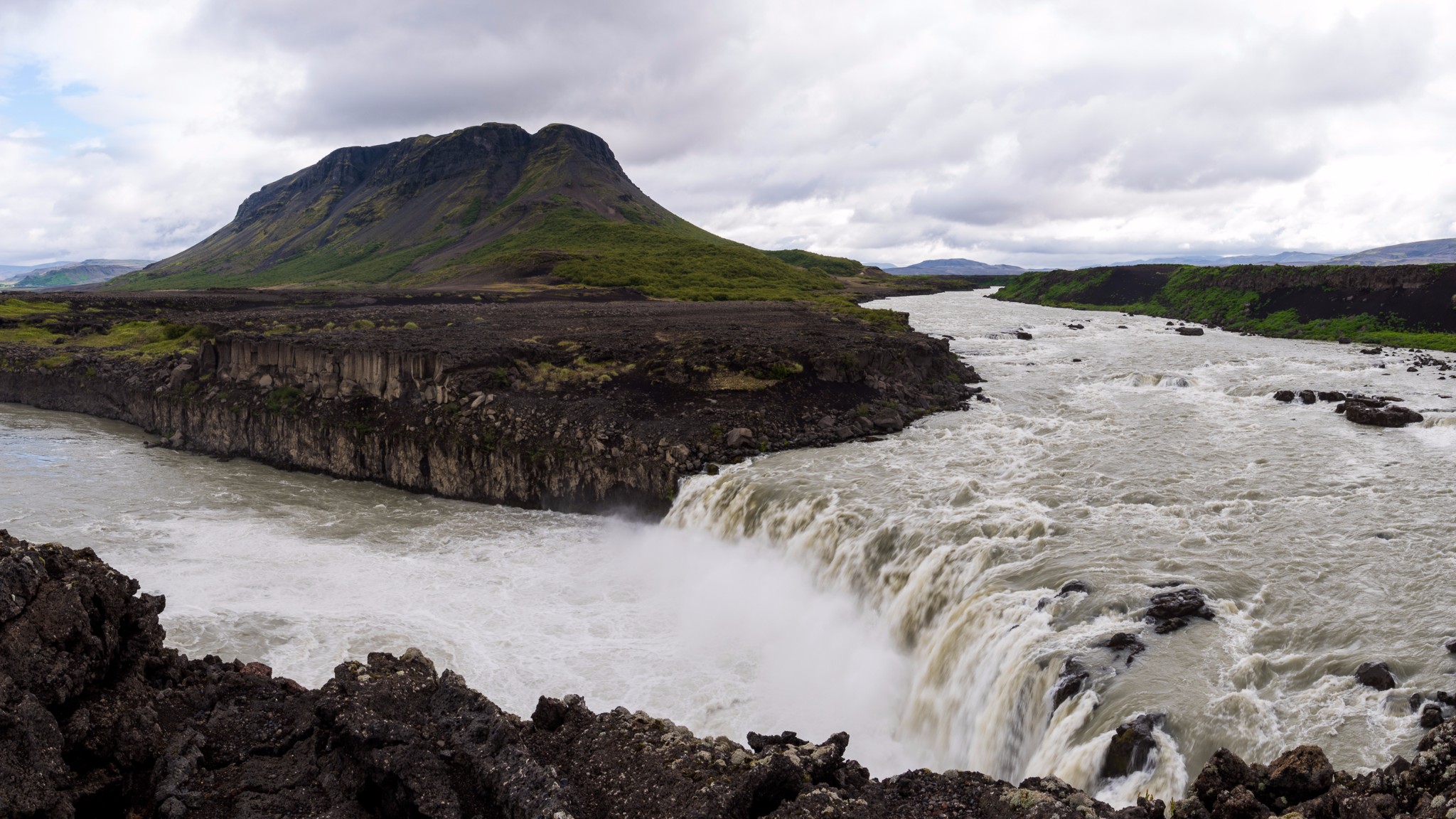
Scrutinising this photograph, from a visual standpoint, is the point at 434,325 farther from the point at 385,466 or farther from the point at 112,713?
the point at 112,713

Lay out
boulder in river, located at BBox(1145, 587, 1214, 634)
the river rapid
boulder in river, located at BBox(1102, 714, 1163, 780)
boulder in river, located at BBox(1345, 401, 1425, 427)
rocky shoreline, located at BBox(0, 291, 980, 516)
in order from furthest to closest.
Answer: rocky shoreline, located at BBox(0, 291, 980, 516)
boulder in river, located at BBox(1345, 401, 1425, 427)
boulder in river, located at BBox(1145, 587, 1214, 634)
the river rapid
boulder in river, located at BBox(1102, 714, 1163, 780)

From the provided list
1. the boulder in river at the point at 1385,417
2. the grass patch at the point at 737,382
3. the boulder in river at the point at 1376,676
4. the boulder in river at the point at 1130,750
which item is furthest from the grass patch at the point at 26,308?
the boulder in river at the point at 1385,417

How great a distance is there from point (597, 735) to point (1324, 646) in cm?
1351

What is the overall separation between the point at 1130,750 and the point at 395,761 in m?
11.0

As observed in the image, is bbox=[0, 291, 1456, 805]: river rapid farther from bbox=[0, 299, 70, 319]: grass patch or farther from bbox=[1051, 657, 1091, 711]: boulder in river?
bbox=[0, 299, 70, 319]: grass patch

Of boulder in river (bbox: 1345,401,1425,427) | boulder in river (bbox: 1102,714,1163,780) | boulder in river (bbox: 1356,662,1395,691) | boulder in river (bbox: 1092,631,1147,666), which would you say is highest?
boulder in river (bbox: 1345,401,1425,427)

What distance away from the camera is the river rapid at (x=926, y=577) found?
1432cm

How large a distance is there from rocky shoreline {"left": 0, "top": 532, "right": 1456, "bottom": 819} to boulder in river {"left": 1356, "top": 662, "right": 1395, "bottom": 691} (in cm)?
418

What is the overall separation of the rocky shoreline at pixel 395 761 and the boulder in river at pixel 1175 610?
449 cm

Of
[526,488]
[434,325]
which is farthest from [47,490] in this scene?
[434,325]

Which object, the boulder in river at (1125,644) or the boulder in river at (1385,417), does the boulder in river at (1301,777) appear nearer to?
the boulder in river at (1125,644)

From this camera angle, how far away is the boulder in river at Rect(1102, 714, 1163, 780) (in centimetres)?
1227

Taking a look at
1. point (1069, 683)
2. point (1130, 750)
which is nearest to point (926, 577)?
point (1069, 683)

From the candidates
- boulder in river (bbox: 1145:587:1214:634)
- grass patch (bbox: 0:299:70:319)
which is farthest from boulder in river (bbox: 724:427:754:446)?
grass patch (bbox: 0:299:70:319)
